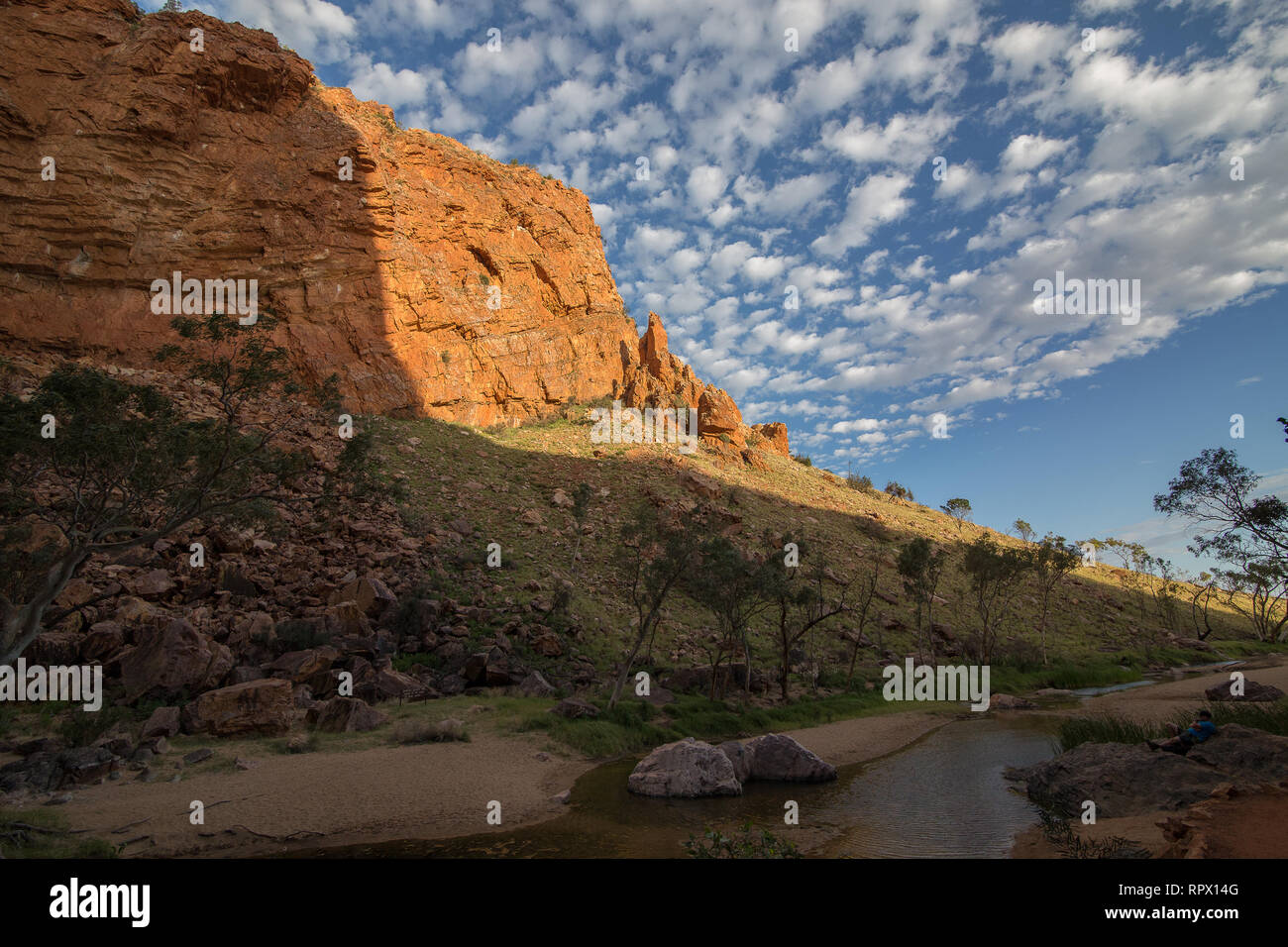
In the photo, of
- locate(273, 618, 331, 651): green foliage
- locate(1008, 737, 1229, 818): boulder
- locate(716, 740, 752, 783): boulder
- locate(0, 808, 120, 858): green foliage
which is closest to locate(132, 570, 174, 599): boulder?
locate(273, 618, 331, 651): green foliage

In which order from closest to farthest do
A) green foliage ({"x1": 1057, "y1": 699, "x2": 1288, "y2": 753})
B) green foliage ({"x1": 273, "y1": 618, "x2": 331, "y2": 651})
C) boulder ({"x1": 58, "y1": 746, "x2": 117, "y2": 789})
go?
boulder ({"x1": 58, "y1": 746, "x2": 117, "y2": 789}), green foliage ({"x1": 1057, "y1": 699, "x2": 1288, "y2": 753}), green foliage ({"x1": 273, "y1": 618, "x2": 331, "y2": 651})

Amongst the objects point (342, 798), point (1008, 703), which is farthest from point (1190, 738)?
point (342, 798)

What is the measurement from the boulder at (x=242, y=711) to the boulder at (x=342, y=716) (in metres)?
Result: 0.87

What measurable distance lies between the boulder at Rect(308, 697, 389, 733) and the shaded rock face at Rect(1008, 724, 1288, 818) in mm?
19515

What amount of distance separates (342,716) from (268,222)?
4894 cm

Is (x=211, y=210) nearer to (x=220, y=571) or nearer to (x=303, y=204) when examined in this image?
(x=303, y=204)

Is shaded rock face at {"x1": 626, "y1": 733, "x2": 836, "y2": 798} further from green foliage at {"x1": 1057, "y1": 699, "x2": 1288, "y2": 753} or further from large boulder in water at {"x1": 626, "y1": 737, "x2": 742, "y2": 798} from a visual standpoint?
green foliage at {"x1": 1057, "y1": 699, "x2": 1288, "y2": 753}

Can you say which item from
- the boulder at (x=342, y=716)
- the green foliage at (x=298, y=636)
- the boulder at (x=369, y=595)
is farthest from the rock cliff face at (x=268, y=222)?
the boulder at (x=342, y=716)

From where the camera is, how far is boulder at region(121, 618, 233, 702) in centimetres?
1883

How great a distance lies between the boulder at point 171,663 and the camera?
18.8m

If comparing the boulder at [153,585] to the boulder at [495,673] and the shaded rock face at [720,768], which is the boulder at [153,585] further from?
the shaded rock face at [720,768]
